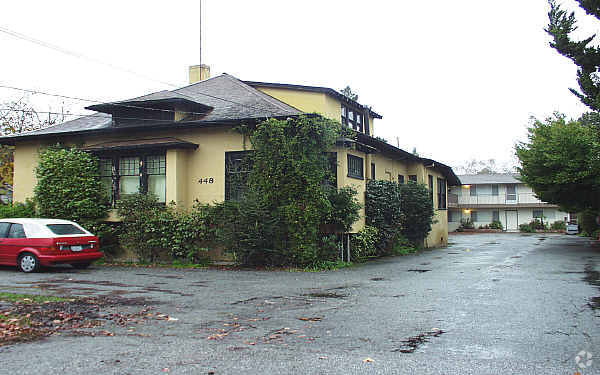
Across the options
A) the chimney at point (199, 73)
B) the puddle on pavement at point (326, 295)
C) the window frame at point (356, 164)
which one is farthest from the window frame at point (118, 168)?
the chimney at point (199, 73)

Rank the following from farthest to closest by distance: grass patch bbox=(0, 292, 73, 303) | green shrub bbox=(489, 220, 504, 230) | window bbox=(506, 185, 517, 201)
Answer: window bbox=(506, 185, 517, 201) < green shrub bbox=(489, 220, 504, 230) < grass patch bbox=(0, 292, 73, 303)

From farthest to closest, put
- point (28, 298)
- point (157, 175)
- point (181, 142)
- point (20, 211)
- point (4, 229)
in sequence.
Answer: point (20, 211)
point (157, 175)
point (181, 142)
point (4, 229)
point (28, 298)

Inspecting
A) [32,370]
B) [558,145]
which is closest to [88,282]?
[32,370]

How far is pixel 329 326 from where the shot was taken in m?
7.16

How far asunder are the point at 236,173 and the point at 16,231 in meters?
6.64

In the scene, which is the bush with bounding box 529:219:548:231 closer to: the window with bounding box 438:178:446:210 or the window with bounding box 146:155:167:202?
the window with bounding box 438:178:446:210

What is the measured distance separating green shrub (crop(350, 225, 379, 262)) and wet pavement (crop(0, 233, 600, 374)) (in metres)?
4.22

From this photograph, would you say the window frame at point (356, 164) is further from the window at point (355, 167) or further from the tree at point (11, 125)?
the tree at point (11, 125)

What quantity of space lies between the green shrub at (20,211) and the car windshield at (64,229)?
16.8 feet

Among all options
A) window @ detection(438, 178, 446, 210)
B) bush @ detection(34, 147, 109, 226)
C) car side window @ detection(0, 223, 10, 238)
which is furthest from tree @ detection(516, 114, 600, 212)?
car side window @ detection(0, 223, 10, 238)

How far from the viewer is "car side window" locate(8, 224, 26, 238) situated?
1410 cm

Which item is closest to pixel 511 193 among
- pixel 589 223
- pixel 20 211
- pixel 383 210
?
pixel 589 223

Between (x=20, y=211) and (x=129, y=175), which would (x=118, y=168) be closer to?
(x=129, y=175)

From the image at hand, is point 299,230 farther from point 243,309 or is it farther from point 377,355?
point 377,355
